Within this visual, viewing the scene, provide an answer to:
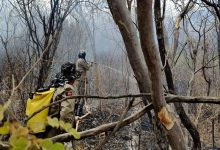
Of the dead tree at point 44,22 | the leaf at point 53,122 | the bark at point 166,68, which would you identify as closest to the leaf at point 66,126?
the leaf at point 53,122

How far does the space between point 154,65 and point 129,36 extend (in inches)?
31.7

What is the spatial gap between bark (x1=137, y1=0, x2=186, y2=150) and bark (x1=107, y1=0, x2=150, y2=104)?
1.61ft

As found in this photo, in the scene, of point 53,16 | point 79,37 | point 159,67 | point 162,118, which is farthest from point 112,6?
point 79,37

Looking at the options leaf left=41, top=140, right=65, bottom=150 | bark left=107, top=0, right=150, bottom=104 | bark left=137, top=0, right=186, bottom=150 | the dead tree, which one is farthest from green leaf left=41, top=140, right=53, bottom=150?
the dead tree

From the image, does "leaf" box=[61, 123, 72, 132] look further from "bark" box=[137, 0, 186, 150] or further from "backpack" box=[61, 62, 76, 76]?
"backpack" box=[61, 62, 76, 76]

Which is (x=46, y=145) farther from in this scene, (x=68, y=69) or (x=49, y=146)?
(x=68, y=69)

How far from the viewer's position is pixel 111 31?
9906 mm

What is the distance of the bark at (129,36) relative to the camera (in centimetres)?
182

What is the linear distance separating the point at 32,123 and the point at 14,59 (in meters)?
6.53

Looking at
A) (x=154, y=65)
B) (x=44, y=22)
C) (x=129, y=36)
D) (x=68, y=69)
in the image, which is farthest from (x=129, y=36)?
(x=44, y=22)

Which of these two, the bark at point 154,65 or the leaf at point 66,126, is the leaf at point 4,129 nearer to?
the leaf at point 66,126

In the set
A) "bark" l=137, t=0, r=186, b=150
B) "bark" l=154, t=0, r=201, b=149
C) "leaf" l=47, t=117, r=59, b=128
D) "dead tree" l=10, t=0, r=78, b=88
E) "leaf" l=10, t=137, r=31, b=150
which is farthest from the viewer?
"dead tree" l=10, t=0, r=78, b=88

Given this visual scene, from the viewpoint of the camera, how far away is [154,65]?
107 cm

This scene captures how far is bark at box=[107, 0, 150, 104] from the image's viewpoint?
1822mm
